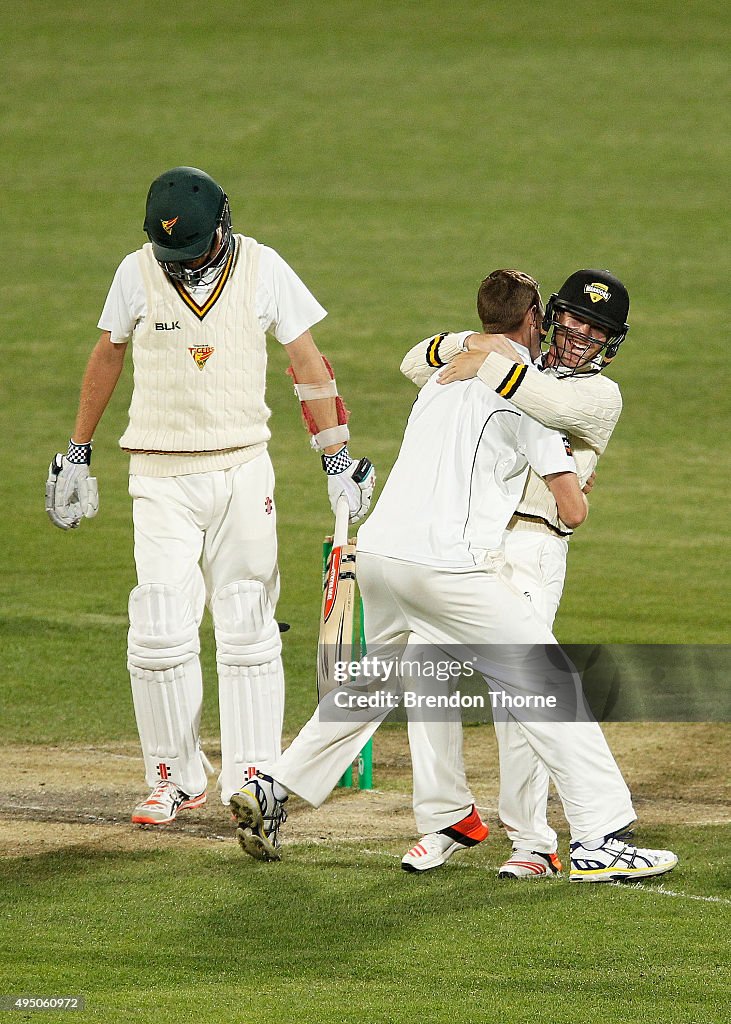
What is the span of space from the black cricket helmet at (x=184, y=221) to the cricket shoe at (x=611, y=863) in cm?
236

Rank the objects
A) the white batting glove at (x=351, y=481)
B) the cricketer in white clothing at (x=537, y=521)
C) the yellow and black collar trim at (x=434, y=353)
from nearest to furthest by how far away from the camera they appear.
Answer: the cricketer in white clothing at (x=537, y=521) → the yellow and black collar trim at (x=434, y=353) → the white batting glove at (x=351, y=481)

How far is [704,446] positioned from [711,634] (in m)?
4.93

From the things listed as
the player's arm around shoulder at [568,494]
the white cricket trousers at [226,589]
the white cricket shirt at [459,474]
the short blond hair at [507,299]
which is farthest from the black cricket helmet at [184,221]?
the player's arm around shoulder at [568,494]

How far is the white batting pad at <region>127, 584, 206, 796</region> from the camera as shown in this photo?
627 cm

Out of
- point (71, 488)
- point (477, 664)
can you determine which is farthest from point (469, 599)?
point (71, 488)

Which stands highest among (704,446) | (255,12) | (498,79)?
(255,12)

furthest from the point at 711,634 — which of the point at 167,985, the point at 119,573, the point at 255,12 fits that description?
the point at 255,12

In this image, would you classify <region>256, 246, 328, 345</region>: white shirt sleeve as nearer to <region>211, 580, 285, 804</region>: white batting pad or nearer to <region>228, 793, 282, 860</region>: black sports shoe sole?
<region>211, 580, 285, 804</region>: white batting pad

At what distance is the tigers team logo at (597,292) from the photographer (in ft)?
19.4

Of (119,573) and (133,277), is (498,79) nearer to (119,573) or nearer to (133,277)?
(119,573)

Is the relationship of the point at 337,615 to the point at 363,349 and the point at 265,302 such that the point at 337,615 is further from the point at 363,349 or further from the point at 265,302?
the point at 363,349

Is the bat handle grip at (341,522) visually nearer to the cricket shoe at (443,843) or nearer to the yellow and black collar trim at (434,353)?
the yellow and black collar trim at (434,353)

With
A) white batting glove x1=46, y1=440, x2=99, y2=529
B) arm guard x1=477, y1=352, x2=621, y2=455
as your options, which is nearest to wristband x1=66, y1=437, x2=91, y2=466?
white batting glove x1=46, y1=440, x2=99, y2=529

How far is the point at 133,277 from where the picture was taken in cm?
635
